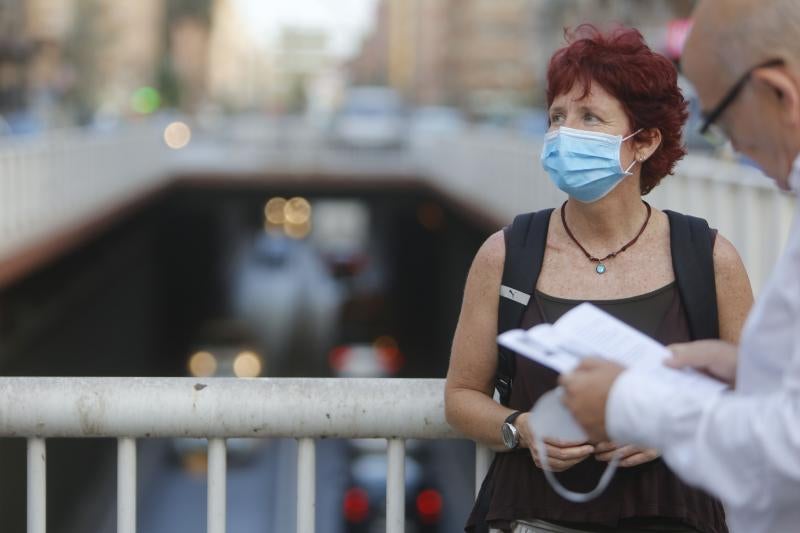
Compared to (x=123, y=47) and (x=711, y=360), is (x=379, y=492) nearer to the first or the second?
(x=711, y=360)

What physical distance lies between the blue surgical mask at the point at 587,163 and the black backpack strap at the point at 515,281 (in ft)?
0.41

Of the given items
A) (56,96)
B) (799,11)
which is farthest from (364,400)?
(56,96)

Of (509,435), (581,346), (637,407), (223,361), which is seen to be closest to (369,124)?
(223,361)

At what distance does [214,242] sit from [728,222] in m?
44.9

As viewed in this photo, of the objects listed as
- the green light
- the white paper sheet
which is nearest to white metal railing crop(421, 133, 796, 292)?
the white paper sheet

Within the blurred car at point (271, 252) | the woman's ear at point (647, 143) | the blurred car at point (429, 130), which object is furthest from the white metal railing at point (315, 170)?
the blurred car at point (271, 252)

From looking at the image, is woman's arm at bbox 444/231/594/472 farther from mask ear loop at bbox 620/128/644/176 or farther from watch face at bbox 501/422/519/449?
mask ear loop at bbox 620/128/644/176

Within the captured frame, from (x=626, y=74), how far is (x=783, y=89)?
0.97m

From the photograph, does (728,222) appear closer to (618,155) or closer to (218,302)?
(618,155)

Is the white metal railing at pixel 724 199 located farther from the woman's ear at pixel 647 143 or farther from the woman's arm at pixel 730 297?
the woman's arm at pixel 730 297

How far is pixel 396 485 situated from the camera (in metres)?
3.34

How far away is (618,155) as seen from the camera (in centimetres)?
312

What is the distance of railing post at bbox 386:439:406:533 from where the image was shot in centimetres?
333

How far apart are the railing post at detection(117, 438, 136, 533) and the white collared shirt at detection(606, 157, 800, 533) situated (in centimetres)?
144
